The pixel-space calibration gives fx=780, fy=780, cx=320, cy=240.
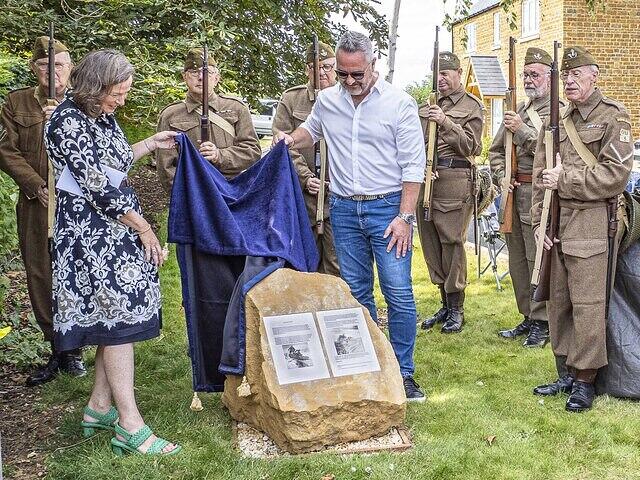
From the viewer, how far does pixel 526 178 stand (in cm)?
616

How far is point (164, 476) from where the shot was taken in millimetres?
3852

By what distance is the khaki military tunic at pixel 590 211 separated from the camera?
4562mm

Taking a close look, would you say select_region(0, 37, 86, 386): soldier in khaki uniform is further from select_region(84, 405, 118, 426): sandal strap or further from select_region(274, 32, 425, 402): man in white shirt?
select_region(274, 32, 425, 402): man in white shirt

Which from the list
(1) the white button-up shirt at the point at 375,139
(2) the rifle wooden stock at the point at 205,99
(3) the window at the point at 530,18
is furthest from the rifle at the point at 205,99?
(3) the window at the point at 530,18

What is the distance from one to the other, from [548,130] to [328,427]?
91.2 inches

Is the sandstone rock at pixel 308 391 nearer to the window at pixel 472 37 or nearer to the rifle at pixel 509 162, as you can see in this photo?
the rifle at pixel 509 162

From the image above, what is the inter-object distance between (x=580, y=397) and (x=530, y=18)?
18.6 meters

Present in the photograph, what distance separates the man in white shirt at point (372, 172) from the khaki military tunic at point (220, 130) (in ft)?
2.42

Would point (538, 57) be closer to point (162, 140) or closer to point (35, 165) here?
→ point (162, 140)

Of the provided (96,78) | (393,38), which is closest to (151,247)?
(96,78)

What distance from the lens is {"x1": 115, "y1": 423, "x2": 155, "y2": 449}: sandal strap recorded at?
4.08m

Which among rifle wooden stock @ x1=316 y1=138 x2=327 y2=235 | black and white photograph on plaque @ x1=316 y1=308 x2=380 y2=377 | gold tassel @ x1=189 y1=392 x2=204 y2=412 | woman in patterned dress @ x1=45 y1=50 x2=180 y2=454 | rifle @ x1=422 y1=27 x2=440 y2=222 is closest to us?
woman in patterned dress @ x1=45 y1=50 x2=180 y2=454

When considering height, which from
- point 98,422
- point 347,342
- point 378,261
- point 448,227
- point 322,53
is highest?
point 322,53

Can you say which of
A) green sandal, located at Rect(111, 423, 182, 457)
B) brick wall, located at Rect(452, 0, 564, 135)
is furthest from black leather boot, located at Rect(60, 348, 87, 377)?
brick wall, located at Rect(452, 0, 564, 135)
